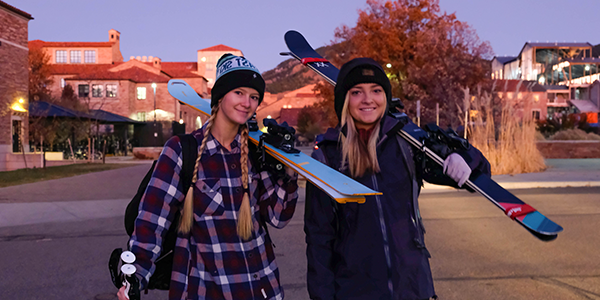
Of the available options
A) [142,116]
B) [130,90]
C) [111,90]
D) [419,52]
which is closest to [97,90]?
[111,90]

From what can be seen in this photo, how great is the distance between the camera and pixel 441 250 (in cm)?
549

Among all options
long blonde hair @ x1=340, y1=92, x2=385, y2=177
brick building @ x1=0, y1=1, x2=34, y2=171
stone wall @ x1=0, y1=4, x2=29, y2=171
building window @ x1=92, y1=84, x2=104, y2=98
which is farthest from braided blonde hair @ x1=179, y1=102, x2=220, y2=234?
building window @ x1=92, y1=84, x2=104, y2=98

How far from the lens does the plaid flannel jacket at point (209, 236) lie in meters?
1.97

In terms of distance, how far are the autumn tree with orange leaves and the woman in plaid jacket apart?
23.2 meters

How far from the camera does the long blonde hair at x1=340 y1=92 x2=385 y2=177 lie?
7.13ft

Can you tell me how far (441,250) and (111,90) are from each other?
1782 inches

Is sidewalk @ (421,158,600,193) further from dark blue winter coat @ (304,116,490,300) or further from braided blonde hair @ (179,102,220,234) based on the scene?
braided blonde hair @ (179,102,220,234)

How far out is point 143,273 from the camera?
6.09 feet

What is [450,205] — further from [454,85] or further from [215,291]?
[454,85]

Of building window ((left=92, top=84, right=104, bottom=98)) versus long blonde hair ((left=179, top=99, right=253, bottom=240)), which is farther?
building window ((left=92, top=84, right=104, bottom=98))

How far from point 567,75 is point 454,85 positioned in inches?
2924

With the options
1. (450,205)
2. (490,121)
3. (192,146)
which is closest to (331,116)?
(490,121)

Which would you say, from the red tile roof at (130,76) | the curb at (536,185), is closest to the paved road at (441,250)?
the curb at (536,185)

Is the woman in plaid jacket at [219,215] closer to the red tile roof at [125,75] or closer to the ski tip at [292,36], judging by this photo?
the ski tip at [292,36]
